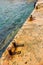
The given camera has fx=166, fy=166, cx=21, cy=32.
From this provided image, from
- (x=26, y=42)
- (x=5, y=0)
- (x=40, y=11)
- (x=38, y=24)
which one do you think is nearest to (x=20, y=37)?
(x=26, y=42)

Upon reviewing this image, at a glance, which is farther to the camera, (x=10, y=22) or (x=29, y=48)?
(x=10, y=22)

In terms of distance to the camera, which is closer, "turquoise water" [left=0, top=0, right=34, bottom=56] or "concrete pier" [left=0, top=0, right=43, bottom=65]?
"concrete pier" [left=0, top=0, right=43, bottom=65]

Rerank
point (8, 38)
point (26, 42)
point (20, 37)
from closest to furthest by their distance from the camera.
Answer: point (26, 42)
point (20, 37)
point (8, 38)

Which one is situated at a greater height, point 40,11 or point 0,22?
point 40,11

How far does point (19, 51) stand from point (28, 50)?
150 millimetres

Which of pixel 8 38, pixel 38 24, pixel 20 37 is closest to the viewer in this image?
pixel 20 37

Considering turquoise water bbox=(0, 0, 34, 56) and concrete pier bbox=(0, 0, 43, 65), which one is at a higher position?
concrete pier bbox=(0, 0, 43, 65)

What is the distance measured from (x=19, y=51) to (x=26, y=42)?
1.18 feet

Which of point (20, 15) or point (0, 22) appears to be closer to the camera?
point (0, 22)

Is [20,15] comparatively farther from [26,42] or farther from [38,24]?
[26,42]

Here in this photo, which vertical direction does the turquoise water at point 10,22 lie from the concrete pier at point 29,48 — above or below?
below

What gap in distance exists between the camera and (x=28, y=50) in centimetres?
274

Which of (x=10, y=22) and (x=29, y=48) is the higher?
(x=29, y=48)

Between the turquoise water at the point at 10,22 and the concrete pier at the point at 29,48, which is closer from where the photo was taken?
the concrete pier at the point at 29,48
